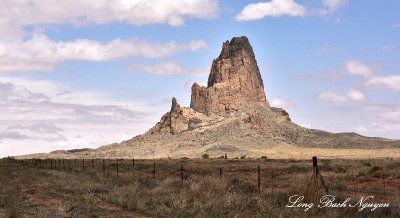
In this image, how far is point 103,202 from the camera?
18.8 meters

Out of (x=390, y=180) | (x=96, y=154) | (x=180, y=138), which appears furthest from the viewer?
(x=180, y=138)

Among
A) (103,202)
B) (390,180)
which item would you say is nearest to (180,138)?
(390,180)

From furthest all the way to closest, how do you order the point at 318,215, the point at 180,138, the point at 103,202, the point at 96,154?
the point at 180,138, the point at 96,154, the point at 103,202, the point at 318,215

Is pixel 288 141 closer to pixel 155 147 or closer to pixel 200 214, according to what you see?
pixel 155 147

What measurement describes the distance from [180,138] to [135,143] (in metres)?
18.7

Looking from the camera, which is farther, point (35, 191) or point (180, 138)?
point (180, 138)

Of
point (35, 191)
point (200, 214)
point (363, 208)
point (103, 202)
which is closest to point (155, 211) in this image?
point (200, 214)

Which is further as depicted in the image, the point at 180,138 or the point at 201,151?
the point at 180,138

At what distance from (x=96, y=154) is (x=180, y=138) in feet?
92.0

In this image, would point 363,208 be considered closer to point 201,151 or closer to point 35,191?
point 35,191

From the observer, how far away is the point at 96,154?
538ft

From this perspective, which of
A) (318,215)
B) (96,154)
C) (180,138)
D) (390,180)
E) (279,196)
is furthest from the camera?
(180,138)

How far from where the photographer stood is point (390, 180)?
31.7 m

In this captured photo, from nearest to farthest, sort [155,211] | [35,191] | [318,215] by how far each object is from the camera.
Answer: [318,215], [155,211], [35,191]
